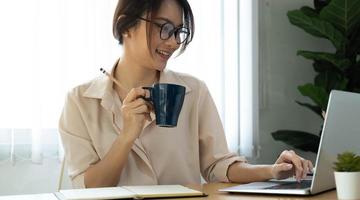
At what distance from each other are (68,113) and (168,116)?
47cm

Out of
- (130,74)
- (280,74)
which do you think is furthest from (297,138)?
(130,74)

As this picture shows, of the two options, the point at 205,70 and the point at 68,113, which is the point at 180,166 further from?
the point at 205,70

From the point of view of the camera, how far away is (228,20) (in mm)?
2510

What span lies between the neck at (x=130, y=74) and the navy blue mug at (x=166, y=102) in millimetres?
478

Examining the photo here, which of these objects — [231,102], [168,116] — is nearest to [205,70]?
[231,102]

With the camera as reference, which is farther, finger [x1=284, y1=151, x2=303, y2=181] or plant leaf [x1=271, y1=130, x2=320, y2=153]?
plant leaf [x1=271, y1=130, x2=320, y2=153]

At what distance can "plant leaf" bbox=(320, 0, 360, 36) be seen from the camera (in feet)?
7.86

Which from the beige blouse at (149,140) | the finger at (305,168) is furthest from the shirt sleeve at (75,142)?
the finger at (305,168)

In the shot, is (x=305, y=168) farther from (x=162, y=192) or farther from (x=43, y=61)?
(x=43, y=61)

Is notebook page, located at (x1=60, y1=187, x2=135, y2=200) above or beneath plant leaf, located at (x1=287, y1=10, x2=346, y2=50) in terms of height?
beneath

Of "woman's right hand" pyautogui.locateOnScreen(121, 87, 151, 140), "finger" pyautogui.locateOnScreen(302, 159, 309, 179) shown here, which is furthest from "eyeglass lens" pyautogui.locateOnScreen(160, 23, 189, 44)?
"finger" pyautogui.locateOnScreen(302, 159, 309, 179)

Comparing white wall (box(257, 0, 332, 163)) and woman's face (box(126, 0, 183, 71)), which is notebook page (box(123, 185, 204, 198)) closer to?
woman's face (box(126, 0, 183, 71))

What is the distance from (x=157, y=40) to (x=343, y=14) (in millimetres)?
1265

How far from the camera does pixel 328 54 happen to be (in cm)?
246
